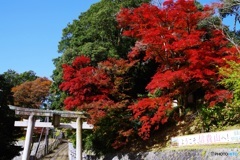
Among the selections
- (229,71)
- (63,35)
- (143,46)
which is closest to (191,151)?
(229,71)

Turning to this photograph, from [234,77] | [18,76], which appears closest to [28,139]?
[234,77]

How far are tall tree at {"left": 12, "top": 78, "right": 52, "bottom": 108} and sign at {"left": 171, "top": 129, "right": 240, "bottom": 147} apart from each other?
1200 inches

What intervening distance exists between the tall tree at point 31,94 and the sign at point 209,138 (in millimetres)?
30482

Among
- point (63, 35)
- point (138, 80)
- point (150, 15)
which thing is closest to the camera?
point (150, 15)

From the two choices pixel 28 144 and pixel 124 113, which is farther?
pixel 124 113

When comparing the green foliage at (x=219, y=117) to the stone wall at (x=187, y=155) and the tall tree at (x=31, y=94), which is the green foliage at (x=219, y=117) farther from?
the tall tree at (x=31, y=94)

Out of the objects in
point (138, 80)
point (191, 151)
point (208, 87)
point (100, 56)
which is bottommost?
point (191, 151)

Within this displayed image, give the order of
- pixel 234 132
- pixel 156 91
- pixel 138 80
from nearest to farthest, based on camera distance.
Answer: pixel 234 132 < pixel 156 91 < pixel 138 80

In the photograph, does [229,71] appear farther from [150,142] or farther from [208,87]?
[150,142]

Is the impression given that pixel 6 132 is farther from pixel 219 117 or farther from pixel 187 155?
pixel 219 117

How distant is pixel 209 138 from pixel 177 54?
572 cm

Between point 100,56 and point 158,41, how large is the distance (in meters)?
5.62

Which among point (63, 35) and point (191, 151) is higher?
point (63, 35)

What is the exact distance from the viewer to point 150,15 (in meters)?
18.2
